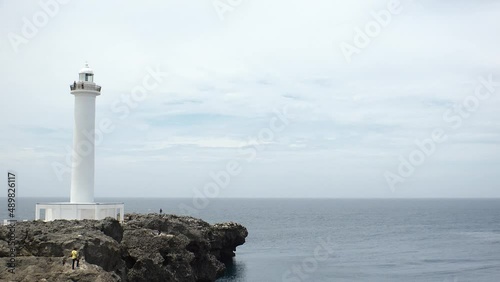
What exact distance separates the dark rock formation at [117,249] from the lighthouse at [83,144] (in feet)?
14.1

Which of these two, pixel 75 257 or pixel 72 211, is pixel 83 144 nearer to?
pixel 72 211

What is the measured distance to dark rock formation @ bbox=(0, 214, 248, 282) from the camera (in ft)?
85.8

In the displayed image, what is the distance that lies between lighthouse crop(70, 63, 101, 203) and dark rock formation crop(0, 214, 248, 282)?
170 inches

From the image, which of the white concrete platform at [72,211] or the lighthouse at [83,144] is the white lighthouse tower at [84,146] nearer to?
the lighthouse at [83,144]

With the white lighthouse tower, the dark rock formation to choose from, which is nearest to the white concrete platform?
the white lighthouse tower

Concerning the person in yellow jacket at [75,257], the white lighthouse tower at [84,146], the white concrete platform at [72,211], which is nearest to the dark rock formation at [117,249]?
the person in yellow jacket at [75,257]

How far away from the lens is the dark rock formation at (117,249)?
1029 inches

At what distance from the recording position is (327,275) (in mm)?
50688

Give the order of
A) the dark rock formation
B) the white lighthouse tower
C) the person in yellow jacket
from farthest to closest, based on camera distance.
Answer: the white lighthouse tower → the dark rock formation → the person in yellow jacket

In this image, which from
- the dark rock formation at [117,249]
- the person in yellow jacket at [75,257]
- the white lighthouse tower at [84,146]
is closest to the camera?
the person in yellow jacket at [75,257]

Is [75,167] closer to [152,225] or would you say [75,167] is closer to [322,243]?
[152,225]

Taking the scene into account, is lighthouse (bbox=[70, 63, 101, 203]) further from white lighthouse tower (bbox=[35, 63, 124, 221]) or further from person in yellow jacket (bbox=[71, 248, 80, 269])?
person in yellow jacket (bbox=[71, 248, 80, 269])

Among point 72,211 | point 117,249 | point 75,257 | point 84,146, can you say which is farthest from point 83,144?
point 75,257

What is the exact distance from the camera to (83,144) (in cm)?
4159
